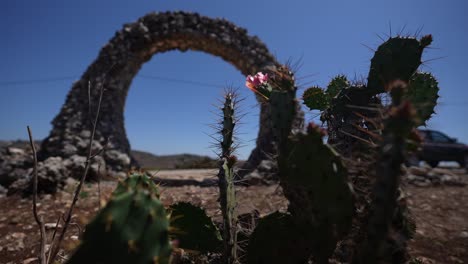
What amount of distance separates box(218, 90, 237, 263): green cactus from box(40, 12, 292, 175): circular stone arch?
4.46 meters

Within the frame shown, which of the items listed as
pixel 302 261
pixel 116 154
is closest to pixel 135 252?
pixel 302 261

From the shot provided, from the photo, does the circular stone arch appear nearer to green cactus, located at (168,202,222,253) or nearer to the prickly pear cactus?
green cactus, located at (168,202,222,253)

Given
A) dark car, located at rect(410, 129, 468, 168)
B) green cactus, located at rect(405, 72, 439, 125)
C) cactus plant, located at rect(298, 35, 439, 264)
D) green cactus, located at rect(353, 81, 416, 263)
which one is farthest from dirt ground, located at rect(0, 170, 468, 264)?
dark car, located at rect(410, 129, 468, 168)

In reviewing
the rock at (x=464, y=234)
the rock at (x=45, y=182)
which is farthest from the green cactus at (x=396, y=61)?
the rock at (x=45, y=182)

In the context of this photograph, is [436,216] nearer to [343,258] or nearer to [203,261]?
[343,258]

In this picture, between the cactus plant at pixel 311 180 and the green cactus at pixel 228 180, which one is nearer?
the cactus plant at pixel 311 180

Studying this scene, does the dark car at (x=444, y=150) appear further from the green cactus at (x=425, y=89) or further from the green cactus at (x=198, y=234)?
the green cactus at (x=198, y=234)

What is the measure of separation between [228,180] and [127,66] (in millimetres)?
6212

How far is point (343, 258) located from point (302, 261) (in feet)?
1.35

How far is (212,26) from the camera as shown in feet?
24.3

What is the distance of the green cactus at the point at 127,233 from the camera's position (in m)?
0.76

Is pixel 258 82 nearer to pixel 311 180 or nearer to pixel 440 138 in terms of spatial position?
pixel 311 180

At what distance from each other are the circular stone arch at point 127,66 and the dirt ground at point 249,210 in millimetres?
1616

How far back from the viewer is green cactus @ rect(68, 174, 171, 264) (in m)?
0.76
